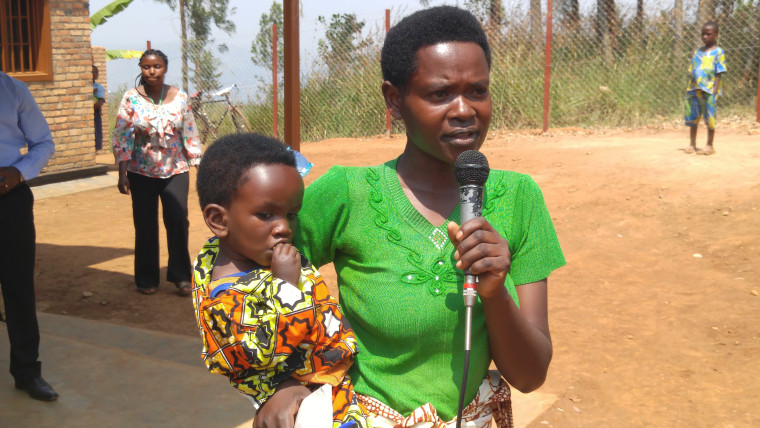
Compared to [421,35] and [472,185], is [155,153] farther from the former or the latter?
[472,185]

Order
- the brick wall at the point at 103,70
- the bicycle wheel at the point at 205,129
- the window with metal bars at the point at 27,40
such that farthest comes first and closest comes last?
the brick wall at the point at 103,70
the bicycle wheel at the point at 205,129
the window with metal bars at the point at 27,40

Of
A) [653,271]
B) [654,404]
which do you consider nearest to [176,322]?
[654,404]

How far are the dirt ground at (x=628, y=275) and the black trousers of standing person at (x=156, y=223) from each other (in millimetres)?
230

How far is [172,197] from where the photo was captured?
6.91m

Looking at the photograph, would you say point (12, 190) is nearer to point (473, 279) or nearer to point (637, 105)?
point (473, 279)

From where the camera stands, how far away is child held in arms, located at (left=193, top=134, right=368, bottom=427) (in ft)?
5.65

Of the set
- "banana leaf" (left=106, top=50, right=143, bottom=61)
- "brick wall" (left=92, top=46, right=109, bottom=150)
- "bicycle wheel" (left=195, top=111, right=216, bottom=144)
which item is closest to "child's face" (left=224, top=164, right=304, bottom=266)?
"bicycle wheel" (left=195, top=111, right=216, bottom=144)

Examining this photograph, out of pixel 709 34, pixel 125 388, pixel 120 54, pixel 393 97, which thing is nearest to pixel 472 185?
pixel 393 97

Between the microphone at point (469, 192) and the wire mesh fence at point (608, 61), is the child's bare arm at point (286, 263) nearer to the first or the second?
the microphone at point (469, 192)

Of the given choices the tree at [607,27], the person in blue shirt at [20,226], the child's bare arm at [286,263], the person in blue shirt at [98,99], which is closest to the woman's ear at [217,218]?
the child's bare arm at [286,263]

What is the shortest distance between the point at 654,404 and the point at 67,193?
33.7ft

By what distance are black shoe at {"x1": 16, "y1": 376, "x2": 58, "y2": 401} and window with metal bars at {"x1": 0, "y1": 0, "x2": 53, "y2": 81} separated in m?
8.61

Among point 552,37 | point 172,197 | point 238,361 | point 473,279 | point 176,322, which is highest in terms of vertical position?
point 552,37

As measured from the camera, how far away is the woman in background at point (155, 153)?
6848 mm
